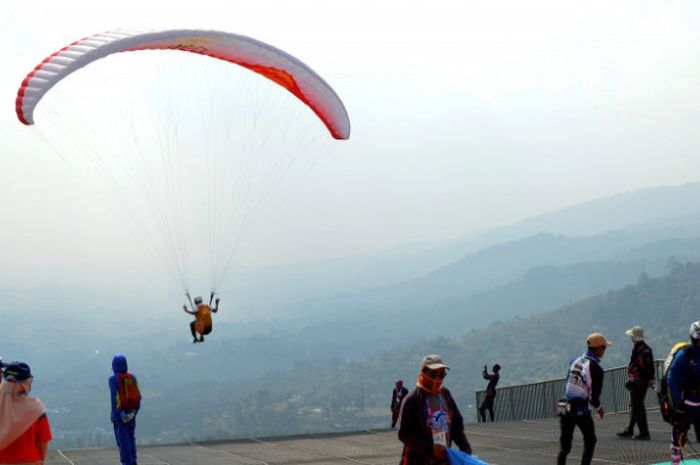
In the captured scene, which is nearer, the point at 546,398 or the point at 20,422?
the point at 20,422

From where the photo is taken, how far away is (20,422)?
8.36m

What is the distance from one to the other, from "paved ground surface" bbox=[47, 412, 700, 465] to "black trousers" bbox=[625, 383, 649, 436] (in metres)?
0.29

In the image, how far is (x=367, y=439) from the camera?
19.9m

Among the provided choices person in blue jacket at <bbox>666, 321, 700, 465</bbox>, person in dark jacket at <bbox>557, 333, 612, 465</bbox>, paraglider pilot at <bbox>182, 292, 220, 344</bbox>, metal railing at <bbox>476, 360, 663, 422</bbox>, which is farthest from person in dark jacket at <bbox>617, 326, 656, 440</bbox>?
paraglider pilot at <bbox>182, 292, 220, 344</bbox>

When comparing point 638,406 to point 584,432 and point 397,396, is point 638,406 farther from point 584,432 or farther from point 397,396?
point 397,396

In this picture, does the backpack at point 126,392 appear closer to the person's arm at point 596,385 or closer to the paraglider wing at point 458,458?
the person's arm at point 596,385

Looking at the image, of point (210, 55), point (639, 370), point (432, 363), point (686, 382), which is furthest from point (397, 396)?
point (432, 363)

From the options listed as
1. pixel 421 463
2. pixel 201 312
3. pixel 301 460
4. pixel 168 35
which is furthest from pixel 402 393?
pixel 421 463

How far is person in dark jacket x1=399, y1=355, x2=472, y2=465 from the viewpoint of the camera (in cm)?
805

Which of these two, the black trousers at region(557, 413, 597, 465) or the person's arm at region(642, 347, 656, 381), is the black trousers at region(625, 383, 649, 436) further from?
the black trousers at region(557, 413, 597, 465)

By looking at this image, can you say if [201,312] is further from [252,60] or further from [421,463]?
[421,463]

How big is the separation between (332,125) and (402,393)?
6.62 m

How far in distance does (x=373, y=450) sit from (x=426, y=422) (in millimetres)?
10055

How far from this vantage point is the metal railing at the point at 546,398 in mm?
25109
